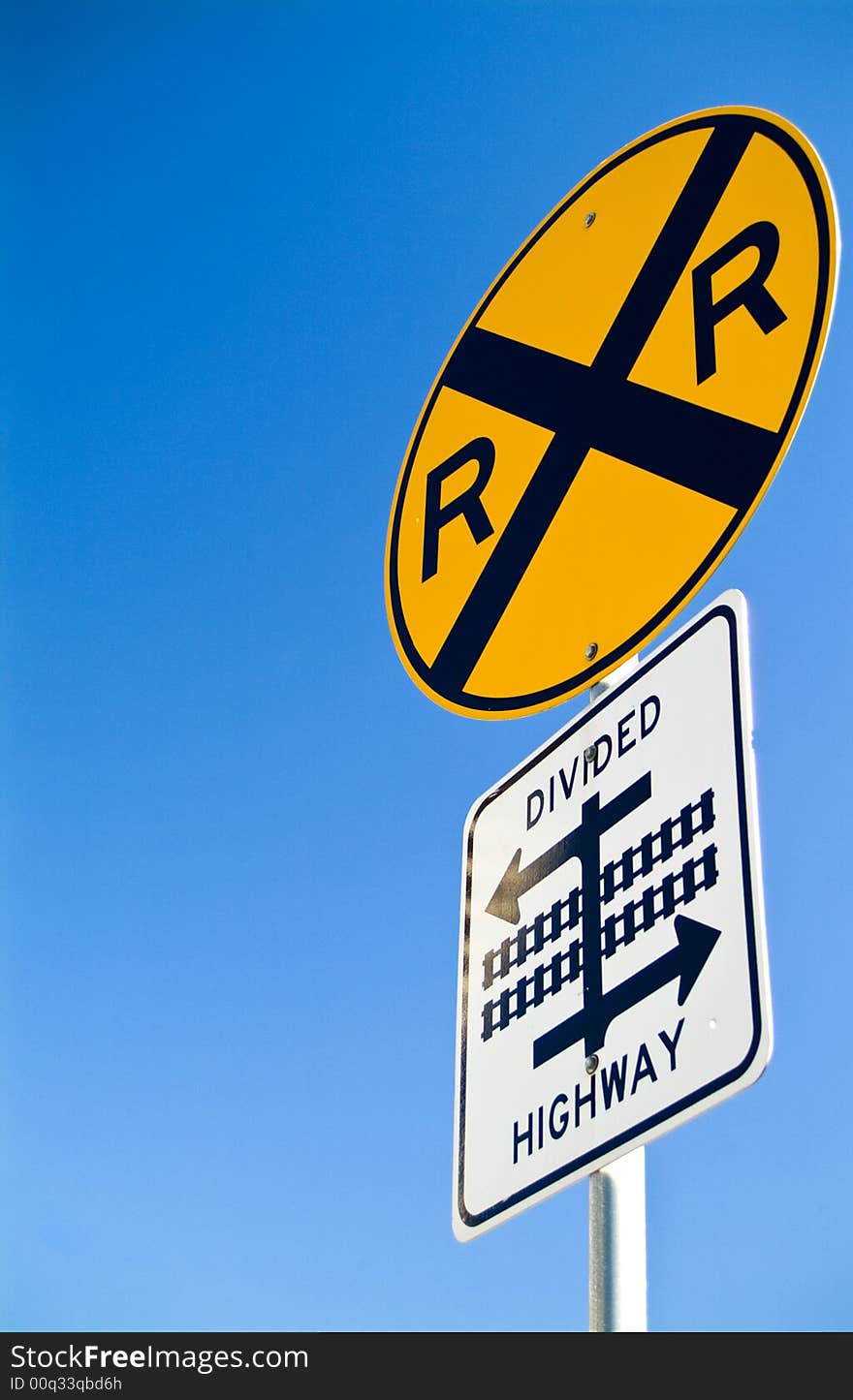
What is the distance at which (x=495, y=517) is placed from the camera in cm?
143

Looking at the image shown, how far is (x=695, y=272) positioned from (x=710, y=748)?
568 millimetres

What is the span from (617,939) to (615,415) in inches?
22.9

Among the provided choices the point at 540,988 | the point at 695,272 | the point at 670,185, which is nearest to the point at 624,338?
the point at 695,272

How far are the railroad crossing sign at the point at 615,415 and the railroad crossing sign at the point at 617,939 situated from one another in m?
0.13

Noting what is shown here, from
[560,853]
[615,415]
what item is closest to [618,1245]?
[560,853]

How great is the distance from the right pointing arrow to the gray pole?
0.10m

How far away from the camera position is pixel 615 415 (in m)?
1.33

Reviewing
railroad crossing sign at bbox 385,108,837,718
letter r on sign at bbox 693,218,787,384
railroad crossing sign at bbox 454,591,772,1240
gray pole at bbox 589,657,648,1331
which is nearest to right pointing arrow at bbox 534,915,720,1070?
railroad crossing sign at bbox 454,591,772,1240

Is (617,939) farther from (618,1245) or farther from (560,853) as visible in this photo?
(618,1245)

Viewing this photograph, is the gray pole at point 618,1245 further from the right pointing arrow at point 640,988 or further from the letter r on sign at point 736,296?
the letter r on sign at point 736,296

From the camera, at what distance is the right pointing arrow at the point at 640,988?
963 millimetres

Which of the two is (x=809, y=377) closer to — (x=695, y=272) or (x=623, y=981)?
(x=695, y=272)

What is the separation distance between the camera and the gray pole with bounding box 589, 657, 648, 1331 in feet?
3.22

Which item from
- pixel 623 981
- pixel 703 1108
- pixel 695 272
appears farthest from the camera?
pixel 695 272
